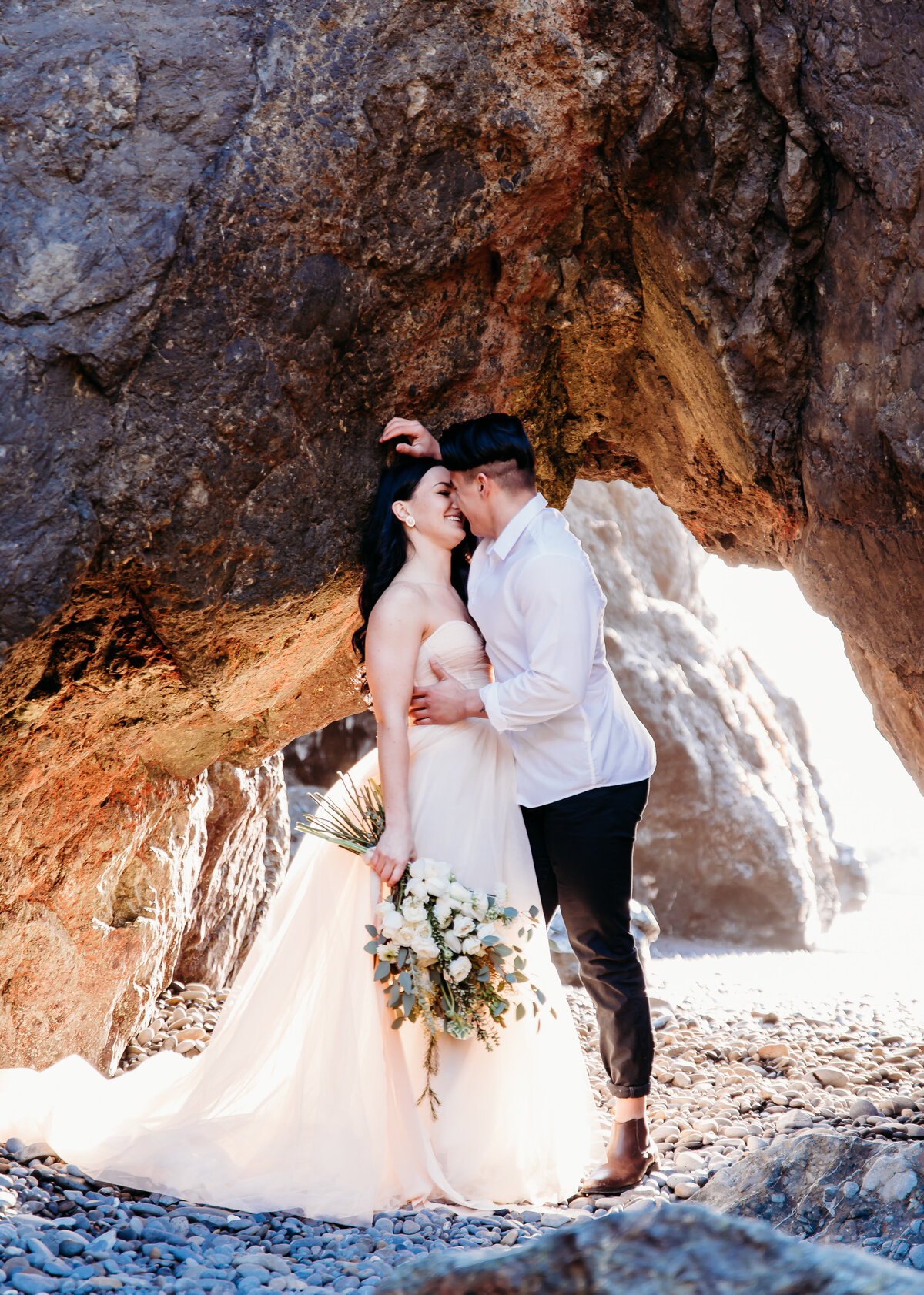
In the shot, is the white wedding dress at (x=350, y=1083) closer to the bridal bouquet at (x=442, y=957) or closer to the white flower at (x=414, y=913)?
the bridal bouquet at (x=442, y=957)

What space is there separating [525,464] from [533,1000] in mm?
2224

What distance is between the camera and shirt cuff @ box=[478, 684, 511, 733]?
3891 millimetres

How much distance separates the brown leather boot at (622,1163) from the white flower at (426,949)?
3.72 feet

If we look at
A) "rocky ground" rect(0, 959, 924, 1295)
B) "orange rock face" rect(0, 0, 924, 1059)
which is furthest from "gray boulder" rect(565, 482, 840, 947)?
"orange rock face" rect(0, 0, 924, 1059)

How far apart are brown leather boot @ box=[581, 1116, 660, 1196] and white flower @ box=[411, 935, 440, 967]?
1134 mm

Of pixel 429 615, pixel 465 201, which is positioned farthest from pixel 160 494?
pixel 465 201

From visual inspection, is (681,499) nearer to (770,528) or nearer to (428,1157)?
(770,528)

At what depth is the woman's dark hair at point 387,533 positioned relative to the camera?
412cm

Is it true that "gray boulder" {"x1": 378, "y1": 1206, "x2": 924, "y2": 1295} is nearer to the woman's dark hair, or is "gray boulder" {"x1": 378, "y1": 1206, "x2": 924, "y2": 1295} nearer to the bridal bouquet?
the bridal bouquet

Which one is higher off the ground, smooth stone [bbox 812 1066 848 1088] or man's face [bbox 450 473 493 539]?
man's face [bbox 450 473 493 539]

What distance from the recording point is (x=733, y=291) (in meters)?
3.99

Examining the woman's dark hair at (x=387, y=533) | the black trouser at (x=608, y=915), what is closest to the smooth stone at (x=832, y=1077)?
the black trouser at (x=608, y=915)

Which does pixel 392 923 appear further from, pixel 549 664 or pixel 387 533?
pixel 387 533

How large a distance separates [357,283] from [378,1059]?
2.98 m
